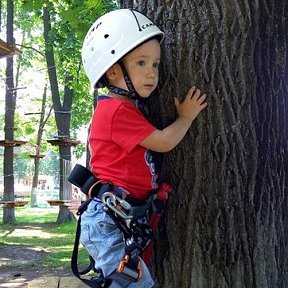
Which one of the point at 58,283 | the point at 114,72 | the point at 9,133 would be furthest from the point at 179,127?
the point at 9,133

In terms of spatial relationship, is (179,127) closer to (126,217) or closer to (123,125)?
(123,125)

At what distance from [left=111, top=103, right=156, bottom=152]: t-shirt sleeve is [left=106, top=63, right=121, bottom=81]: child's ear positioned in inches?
6.9

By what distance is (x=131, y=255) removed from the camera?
2328 millimetres

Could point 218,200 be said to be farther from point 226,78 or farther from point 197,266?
point 226,78

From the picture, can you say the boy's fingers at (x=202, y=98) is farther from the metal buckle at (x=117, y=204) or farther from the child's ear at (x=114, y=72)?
the metal buckle at (x=117, y=204)

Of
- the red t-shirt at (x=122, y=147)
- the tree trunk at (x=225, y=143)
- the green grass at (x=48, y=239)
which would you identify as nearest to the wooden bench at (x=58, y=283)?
the tree trunk at (x=225, y=143)

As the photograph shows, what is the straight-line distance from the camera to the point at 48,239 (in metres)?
14.3

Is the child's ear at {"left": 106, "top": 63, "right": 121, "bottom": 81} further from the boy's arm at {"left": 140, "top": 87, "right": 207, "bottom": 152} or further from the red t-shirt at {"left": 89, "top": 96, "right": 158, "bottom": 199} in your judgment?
the boy's arm at {"left": 140, "top": 87, "right": 207, "bottom": 152}

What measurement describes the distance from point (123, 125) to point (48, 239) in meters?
12.4

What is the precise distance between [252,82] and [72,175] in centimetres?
94

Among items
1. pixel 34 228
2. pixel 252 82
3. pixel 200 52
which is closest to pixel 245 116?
pixel 252 82

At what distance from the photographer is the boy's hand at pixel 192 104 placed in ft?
8.20

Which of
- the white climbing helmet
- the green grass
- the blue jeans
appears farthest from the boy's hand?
the green grass

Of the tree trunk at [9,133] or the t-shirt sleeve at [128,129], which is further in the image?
the tree trunk at [9,133]
